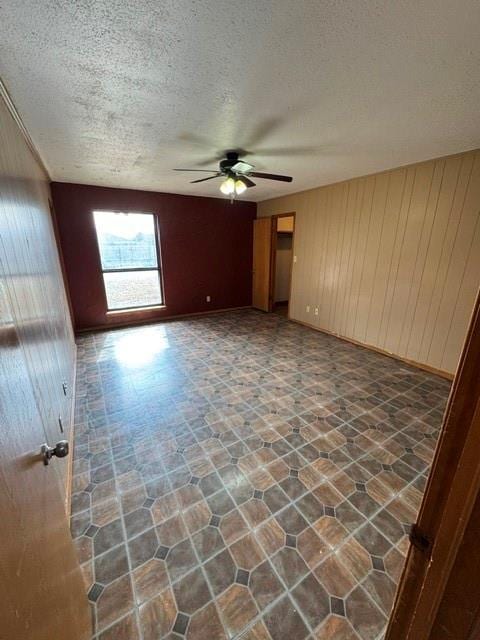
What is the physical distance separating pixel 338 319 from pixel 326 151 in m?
2.54

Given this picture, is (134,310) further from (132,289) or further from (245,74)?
(245,74)

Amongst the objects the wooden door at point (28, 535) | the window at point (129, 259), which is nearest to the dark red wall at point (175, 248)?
the window at point (129, 259)

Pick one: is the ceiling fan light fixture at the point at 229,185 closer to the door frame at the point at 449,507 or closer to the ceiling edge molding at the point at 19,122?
the ceiling edge molding at the point at 19,122

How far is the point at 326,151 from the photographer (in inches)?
107

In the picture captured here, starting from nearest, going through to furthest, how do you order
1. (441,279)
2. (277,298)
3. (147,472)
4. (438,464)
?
(438,464), (147,472), (441,279), (277,298)

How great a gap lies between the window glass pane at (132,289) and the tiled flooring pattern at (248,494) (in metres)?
1.94

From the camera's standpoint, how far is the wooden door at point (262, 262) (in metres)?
5.66

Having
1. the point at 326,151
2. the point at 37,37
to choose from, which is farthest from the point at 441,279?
the point at 37,37

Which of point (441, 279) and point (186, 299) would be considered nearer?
point (441, 279)

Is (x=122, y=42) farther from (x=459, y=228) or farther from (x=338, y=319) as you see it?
(x=338, y=319)

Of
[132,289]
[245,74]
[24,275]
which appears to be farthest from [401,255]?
[132,289]

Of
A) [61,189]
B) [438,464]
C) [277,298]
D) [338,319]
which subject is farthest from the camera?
[277,298]

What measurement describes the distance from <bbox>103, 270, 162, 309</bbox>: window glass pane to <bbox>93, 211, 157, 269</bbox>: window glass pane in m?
0.17

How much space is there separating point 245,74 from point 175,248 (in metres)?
3.91
